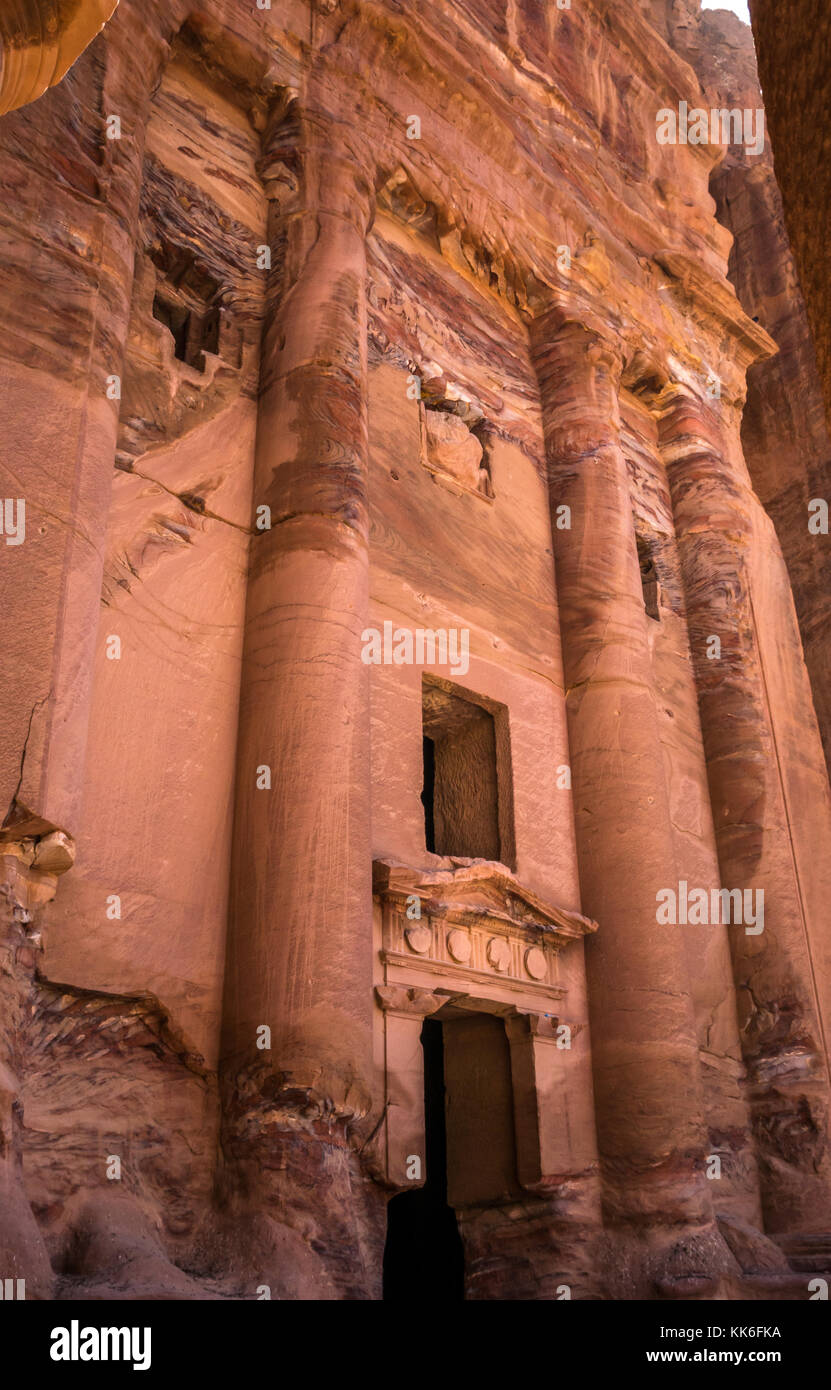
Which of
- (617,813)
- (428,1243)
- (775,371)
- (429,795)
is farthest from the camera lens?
(775,371)

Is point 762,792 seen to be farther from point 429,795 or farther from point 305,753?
point 305,753

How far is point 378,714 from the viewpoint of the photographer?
877 cm

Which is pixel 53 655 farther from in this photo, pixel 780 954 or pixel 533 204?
pixel 533 204

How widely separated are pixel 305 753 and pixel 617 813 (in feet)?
11.9

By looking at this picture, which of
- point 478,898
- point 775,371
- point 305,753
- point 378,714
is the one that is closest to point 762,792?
point 478,898

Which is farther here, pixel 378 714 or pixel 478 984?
pixel 378 714

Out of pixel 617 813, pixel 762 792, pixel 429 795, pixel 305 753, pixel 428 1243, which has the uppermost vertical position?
pixel 429 795

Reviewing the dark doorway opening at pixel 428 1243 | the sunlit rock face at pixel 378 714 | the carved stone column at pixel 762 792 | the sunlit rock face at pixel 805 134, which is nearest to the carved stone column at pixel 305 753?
the sunlit rock face at pixel 378 714

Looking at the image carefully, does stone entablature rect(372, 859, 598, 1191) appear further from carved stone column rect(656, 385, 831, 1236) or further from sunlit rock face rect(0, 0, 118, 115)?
sunlit rock face rect(0, 0, 118, 115)

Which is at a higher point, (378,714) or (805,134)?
(378,714)

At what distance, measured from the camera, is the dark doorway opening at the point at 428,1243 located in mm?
10492

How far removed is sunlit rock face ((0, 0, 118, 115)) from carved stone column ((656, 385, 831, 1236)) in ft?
31.8

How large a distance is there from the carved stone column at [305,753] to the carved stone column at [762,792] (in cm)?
510

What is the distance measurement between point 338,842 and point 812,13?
5.81 m
